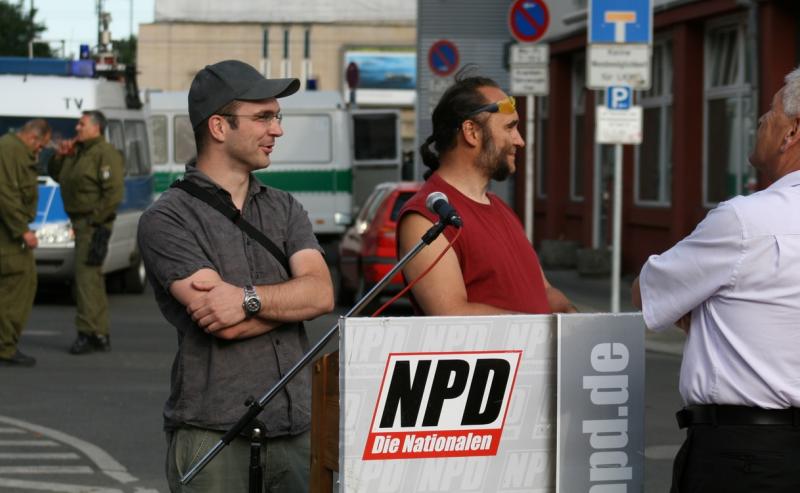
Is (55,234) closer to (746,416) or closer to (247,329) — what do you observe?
(247,329)

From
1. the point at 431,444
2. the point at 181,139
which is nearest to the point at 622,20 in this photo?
the point at 431,444

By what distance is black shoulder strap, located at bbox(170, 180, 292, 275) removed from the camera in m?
4.57

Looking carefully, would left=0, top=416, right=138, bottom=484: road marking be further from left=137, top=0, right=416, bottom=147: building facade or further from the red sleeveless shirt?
left=137, top=0, right=416, bottom=147: building facade

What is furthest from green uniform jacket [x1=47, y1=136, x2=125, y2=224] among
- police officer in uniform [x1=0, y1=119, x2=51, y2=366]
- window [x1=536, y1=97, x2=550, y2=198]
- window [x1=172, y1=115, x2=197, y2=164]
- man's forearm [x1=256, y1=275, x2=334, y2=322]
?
window [x1=536, y1=97, x2=550, y2=198]

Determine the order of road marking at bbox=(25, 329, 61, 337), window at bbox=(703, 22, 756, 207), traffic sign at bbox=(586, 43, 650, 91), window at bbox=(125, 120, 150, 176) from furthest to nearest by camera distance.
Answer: window at bbox=(125, 120, 150, 176), window at bbox=(703, 22, 756, 207), road marking at bbox=(25, 329, 61, 337), traffic sign at bbox=(586, 43, 650, 91)

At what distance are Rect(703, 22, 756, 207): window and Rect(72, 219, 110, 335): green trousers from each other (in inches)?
350

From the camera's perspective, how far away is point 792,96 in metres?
4.16

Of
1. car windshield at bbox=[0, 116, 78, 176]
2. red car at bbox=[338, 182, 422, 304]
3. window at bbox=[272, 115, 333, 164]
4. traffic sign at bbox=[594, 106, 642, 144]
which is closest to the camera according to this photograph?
traffic sign at bbox=[594, 106, 642, 144]

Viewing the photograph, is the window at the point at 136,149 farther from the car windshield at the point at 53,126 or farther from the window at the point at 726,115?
the window at the point at 726,115

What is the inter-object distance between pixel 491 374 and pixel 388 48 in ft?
275

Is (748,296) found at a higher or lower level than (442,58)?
lower

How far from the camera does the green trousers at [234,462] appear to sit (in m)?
4.47

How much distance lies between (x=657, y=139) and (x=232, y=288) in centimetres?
2032

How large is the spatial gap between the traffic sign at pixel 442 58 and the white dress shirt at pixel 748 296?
17860mm
